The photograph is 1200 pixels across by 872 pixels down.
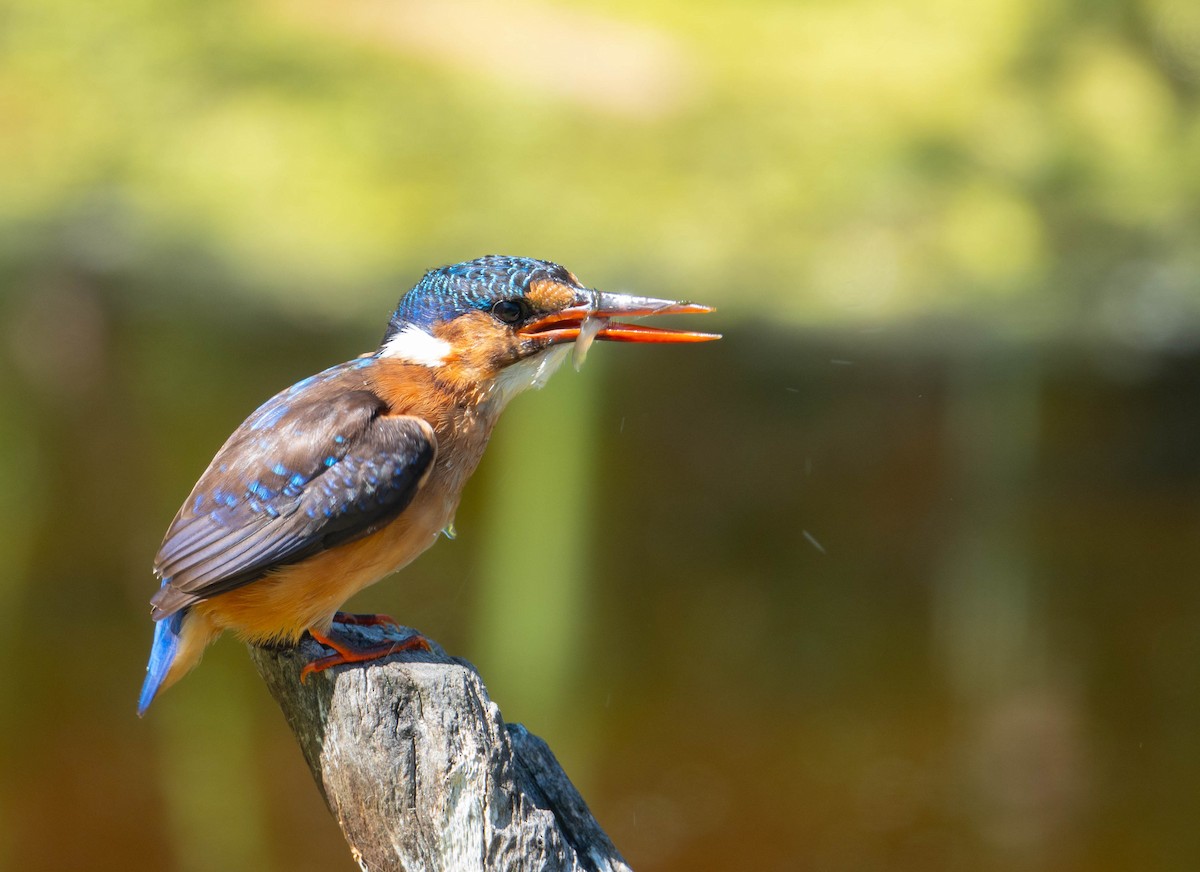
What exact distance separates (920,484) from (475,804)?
10.6ft

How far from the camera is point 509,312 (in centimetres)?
302

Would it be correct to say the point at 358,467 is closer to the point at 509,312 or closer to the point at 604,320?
the point at 509,312

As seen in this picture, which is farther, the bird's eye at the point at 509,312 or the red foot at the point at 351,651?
the bird's eye at the point at 509,312

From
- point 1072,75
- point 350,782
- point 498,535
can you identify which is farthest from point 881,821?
point 350,782

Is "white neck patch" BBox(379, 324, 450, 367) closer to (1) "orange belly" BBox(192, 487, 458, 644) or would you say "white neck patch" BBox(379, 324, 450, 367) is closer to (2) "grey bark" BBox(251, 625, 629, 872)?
(1) "orange belly" BBox(192, 487, 458, 644)

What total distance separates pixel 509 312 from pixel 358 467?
21.3 inches

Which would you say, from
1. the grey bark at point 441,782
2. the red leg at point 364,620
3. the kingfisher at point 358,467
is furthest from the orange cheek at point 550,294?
the grey bark at point 441,782

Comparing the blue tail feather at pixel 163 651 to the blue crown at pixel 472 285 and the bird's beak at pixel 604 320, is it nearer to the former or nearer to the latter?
the blue crown at pixel 472 285

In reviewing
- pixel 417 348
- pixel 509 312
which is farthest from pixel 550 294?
pixel 417 348

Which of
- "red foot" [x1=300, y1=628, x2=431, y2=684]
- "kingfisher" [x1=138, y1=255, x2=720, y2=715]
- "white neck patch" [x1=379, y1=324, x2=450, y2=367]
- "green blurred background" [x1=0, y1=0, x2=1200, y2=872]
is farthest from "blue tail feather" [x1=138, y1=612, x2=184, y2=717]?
"green blurred background" [x1=0, y1=0, x2=1200, y2=872]

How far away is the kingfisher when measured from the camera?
8.92ft

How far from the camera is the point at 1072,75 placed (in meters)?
5.67

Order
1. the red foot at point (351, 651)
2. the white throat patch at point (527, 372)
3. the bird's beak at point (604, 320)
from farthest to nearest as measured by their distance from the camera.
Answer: the white throat patch at point (527, 372) → the bird's beak at point (604, 320) → the red foot at point (351, 651)

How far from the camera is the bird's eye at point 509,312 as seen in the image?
3014 mm
